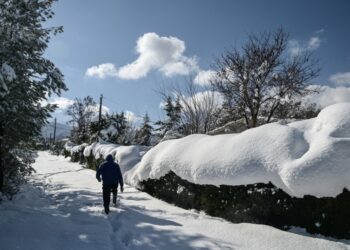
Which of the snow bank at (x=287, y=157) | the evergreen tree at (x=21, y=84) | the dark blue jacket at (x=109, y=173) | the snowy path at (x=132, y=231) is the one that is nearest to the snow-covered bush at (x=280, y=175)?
the snow bank at (x=287, y=157)

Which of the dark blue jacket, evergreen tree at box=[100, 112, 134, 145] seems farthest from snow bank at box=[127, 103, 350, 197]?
evergreen tree at box=[100, 112, 134, 145]

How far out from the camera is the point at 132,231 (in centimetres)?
716

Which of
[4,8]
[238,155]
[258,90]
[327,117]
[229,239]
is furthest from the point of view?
[258,90]

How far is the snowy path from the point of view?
19.9ft

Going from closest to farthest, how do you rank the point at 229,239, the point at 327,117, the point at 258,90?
the point at 229,239 < the point at 327,117 < the point at 258,90

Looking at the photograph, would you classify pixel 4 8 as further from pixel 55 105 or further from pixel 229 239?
pixel 229 239

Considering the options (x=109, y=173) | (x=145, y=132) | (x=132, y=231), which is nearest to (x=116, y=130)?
(x=145, y=132)

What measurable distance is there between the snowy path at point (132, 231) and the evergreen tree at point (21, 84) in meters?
1.85

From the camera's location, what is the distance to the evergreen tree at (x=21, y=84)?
27.8ft

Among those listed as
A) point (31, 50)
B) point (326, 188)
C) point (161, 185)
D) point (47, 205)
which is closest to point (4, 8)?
point (31, 50)

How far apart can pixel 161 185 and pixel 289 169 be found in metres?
5.51

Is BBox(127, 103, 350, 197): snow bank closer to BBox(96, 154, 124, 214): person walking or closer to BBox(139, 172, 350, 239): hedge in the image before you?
BBox(139, 172, 350, 239): hedge

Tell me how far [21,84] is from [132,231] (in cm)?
521

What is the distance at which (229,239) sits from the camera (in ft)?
21.4
